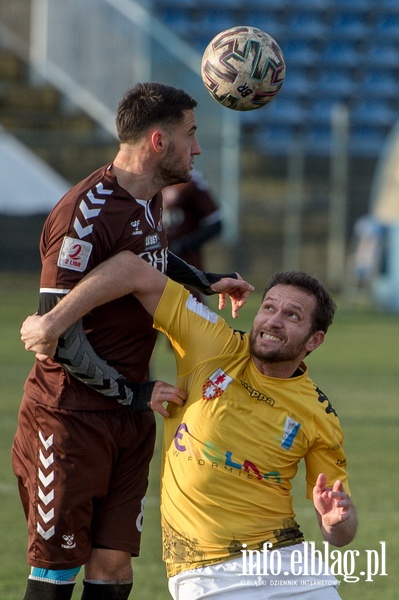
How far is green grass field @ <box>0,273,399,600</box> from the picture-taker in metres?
5.20

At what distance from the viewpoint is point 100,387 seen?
385 cm

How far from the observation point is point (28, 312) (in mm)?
16219

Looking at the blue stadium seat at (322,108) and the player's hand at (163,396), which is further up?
the blue stadium seat at (322,108)

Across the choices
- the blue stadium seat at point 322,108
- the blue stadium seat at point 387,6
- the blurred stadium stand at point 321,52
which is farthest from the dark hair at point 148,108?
the blue stadium seat at point 387,6

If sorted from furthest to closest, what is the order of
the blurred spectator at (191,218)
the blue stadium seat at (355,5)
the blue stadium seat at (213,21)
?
the blue stadium seat at (355,5), the blue stadium seat at (213,21), the blurred spectator at (191,218)

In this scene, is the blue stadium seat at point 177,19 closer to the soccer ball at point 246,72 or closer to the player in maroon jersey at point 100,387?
the soccer ball at point 246,72

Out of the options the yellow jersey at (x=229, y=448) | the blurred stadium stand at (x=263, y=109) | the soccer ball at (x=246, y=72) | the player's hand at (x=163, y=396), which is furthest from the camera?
the blurred stadium stand at (x=263, y=109)

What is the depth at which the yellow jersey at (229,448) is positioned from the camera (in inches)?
146

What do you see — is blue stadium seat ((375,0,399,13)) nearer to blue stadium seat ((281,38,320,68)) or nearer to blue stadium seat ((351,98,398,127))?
blue stadium seat ((281,38,320,68))

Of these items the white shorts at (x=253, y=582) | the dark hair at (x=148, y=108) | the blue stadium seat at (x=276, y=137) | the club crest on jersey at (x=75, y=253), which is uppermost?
the blue stadium seat at (x=276, y=137)

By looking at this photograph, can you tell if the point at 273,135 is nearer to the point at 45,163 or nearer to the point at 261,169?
the point at 261,169

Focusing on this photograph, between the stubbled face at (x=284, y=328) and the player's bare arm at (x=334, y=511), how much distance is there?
0.44 metres

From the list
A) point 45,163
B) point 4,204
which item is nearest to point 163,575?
point 4,204

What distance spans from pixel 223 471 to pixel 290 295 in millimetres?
631
